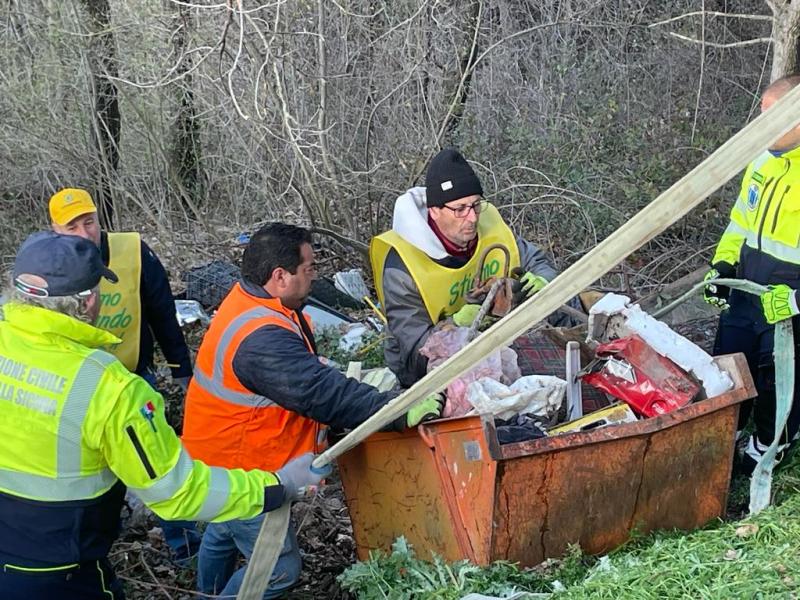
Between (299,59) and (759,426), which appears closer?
(759,426)

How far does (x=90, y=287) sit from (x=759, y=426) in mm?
3139

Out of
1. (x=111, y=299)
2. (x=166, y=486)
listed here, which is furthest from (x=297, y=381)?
(x=111, y=299)

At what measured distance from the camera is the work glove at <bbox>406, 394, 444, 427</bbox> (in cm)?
303

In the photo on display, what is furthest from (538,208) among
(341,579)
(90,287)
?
(90,287)

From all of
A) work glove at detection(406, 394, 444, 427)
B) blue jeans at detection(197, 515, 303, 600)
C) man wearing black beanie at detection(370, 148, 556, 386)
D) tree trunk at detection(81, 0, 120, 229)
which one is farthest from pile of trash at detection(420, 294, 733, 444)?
tree trunk at detection(81, 0, 120, 229)

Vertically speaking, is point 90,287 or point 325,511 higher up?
point 90,287

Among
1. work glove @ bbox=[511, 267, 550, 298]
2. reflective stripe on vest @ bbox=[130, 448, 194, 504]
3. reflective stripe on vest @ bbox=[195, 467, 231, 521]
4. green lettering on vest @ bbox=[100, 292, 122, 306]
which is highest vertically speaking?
work glove @ bbox=[511, 267, 550, 298]

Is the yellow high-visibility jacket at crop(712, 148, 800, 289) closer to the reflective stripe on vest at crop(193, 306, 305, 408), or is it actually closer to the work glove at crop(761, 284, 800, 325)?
the work glove at crop(761, 284, 800, 325)

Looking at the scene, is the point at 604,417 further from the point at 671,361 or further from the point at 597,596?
the point at 597,596

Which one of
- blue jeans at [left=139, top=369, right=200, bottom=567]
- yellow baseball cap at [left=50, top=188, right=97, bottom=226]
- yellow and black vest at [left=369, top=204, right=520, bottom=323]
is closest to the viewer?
yellow and black vest at [left=369, top=204, right=520, bottom=323]

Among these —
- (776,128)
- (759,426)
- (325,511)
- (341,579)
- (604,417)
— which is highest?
(776,128)

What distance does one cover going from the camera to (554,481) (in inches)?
115

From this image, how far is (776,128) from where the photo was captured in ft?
5.85

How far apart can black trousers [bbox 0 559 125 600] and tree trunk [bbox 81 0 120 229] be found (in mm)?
6091
